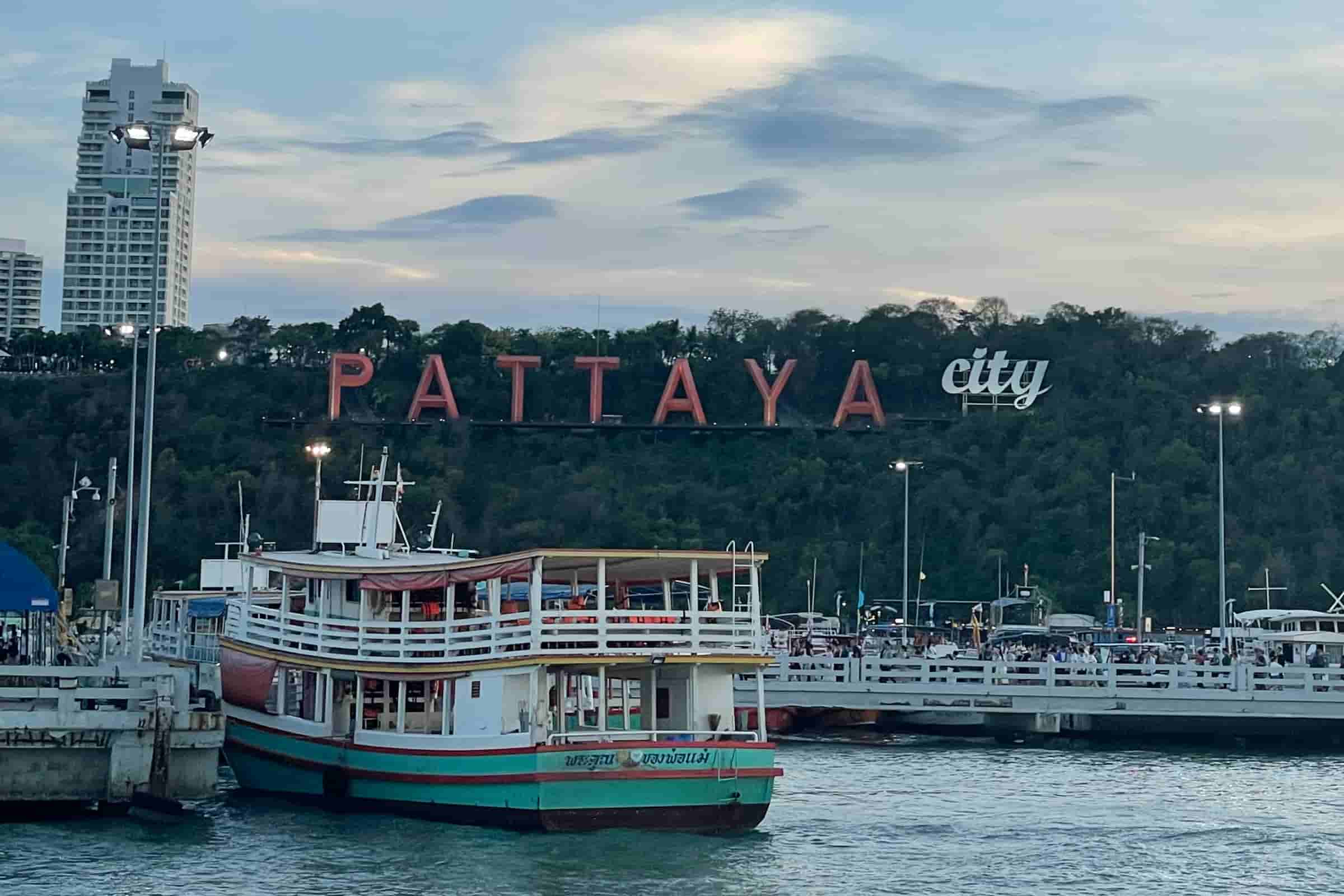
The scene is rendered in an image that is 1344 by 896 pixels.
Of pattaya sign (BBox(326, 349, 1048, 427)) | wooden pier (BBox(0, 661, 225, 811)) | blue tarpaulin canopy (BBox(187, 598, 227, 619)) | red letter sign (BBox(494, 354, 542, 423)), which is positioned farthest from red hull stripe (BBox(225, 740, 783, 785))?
red letter sign (BBox(494, 354, 542, 423))

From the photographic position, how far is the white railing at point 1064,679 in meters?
57.6

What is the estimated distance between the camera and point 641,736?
36.9m

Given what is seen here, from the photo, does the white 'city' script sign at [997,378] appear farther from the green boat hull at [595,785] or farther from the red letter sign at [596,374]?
the green boat hull at [595,785]

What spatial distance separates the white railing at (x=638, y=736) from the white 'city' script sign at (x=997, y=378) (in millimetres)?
91204

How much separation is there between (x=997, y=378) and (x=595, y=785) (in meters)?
96.5

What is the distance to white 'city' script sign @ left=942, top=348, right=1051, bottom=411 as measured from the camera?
12669cm

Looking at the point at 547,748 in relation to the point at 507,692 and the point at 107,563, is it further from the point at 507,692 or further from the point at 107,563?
the point at 107,563

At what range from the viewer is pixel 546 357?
142125 millimetres

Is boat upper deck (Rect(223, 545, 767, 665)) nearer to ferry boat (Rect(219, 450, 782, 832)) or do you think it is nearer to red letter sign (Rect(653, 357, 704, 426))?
ferry boat (Rect(219, 450, 782, 832))

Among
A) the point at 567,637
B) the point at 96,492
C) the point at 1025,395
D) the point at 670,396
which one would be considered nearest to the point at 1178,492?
the point at 1025,395

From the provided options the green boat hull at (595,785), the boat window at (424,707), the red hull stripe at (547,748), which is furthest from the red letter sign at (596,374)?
the green boat hull at (595,785)

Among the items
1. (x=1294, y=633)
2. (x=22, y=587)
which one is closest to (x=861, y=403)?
(x=1294, y=633)

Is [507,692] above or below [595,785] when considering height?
above

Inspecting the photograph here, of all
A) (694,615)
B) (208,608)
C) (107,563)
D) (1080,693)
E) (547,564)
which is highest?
(107,563)
